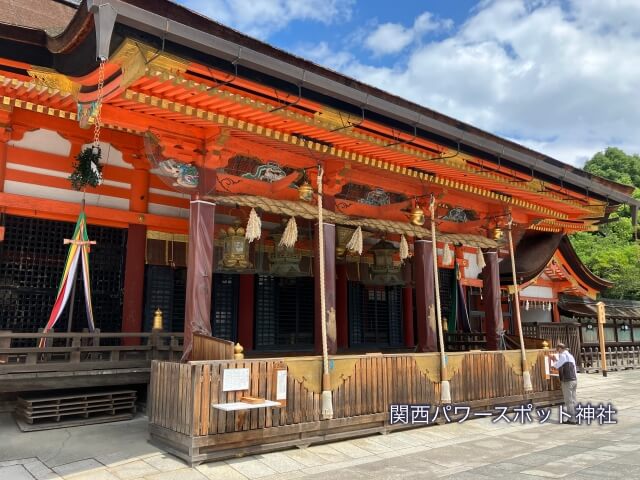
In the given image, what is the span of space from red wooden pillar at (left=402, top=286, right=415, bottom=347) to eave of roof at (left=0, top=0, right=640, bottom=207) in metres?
6.03

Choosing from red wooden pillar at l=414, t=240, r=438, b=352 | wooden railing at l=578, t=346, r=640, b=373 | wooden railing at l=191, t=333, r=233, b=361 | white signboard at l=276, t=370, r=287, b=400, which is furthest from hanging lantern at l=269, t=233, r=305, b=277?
wooden railing at l=578, t=346, r=640, b=373

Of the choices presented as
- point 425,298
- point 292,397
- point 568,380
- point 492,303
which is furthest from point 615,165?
point 292,397

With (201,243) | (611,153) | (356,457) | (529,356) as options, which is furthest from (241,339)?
(611,153)

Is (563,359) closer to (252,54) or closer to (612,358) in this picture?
(252,54)

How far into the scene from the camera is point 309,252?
11.8m

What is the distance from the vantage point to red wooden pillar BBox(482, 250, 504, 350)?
12156mm

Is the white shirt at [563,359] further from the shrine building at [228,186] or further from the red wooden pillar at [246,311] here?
the red wooden pillar at [246,311]

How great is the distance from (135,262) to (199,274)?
2883 millimetres

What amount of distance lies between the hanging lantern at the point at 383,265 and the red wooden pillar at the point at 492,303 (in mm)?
2289

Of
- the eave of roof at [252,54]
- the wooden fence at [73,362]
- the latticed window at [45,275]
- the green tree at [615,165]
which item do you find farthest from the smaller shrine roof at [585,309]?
the green tree at [615,165]

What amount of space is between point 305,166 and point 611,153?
149ft

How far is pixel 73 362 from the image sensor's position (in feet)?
25.5

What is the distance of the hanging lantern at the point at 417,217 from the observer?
1066 cm

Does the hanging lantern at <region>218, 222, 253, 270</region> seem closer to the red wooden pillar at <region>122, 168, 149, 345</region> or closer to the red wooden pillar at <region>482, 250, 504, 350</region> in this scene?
the red wooden pillar at <region>122, 168, 149, 345</region>
